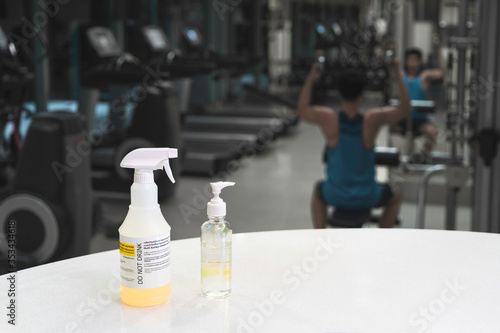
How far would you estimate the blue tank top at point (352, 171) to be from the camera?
3326 mm

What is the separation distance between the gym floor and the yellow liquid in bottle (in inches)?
112

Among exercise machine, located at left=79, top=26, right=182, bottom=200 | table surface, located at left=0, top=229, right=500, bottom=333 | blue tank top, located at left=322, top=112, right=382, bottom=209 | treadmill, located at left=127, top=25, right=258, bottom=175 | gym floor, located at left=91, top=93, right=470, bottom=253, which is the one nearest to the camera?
table surface, located at left=0, top=229, right=500, bottom=333

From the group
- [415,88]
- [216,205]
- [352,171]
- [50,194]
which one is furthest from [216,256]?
[415,88]

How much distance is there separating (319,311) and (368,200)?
8.04 ft

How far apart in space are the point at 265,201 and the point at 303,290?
400cm

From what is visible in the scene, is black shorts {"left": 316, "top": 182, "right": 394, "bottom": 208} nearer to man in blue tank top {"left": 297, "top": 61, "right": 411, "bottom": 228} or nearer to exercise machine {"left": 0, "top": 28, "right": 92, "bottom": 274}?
man in blue tank top {"left": 297, "top": 61, "right": 411, "bottom": 228}

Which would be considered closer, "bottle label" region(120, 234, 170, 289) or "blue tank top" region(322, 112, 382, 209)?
"bottle label" region(120, 234, 170, 289)

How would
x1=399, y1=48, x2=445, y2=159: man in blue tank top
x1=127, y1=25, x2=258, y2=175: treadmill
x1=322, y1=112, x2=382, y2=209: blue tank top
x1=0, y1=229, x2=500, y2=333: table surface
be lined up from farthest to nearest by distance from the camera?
x1=399, y1=48, x2=445, y2=159: man in blue tank top < x1=127, y1=25, x2=258, y2=175: treadmill < x1=322, y1=112, x2=382, y2=209: blue tank top < x1=0, y1=229, x2=500, y2=333: table surface

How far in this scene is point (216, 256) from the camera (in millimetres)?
972

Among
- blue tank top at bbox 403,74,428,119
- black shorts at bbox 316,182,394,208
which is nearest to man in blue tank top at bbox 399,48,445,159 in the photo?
blue tank top at bbox 403,74,428,119

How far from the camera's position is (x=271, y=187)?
5516 millimetres

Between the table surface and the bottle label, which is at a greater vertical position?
the bottle label

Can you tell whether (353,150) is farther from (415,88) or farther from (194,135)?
(194,135)

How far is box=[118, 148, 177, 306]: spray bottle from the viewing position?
899mm
